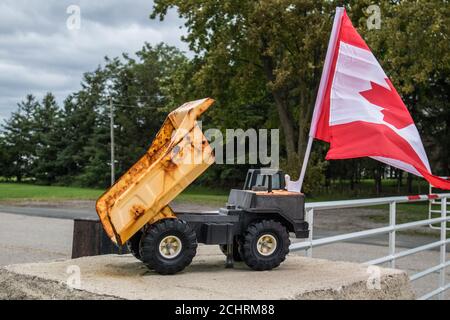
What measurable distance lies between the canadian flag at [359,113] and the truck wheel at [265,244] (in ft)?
3.04

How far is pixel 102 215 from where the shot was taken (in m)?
3.62

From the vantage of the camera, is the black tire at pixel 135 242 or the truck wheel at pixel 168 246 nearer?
the truck wheel at pixel 168 246

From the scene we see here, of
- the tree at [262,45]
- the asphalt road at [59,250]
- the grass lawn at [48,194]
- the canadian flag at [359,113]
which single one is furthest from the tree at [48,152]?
the canadian flag at [359,113]

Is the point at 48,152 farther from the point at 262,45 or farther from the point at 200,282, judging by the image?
the point at 200,282

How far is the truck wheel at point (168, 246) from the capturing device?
11.8 ft

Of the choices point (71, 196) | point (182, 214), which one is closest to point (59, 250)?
point (182, 214)

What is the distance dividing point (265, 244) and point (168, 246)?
2.29ft

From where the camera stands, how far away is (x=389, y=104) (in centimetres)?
502

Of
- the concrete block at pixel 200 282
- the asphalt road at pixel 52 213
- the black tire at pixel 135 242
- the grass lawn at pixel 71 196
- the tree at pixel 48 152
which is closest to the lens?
the concrete block at pixel 200 282

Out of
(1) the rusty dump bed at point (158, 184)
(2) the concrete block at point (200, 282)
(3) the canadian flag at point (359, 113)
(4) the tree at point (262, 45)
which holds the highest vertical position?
(4) the tree at point (262, 45)

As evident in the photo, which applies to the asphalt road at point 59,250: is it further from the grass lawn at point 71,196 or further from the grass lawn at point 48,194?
the grass lawn at point 48,194

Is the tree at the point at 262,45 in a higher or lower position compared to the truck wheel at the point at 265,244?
higher

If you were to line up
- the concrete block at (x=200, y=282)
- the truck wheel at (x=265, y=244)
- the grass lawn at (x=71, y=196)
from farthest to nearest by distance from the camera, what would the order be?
the grass lawn at (x=71, y=196) < the truck wheel at (x=265, y=244) < the concrete block at (x=200, y=282)
